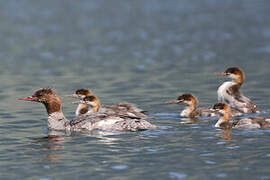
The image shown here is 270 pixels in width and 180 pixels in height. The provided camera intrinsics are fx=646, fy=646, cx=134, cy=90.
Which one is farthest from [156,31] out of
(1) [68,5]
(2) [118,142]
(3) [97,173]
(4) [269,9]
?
(3) [97,173]

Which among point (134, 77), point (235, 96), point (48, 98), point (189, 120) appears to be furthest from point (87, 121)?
point (134, 77)

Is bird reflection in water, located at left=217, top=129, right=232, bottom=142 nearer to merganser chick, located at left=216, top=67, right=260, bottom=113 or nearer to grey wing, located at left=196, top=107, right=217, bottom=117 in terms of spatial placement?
grey wing, located at left=196, top=107, right=217, bottom=117

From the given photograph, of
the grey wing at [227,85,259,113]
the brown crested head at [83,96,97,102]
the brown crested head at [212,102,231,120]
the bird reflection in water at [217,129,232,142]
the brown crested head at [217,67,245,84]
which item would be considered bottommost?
the bird reflection in water at [217,129,232,142]

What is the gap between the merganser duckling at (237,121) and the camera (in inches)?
480

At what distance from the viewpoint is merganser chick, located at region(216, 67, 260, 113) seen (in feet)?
47.8

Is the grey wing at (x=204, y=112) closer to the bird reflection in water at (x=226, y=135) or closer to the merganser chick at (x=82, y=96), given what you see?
the bird reflection in water at (x=226, y=135)

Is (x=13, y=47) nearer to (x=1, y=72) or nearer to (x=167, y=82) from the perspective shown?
(x=1, y=72)

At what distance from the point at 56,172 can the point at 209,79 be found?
11.0m

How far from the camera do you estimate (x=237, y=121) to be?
41.7ft

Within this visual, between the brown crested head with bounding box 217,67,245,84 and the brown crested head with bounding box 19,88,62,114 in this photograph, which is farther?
the brown crested head with bounding box 217,67,245,84

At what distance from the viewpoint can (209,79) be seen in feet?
65.6

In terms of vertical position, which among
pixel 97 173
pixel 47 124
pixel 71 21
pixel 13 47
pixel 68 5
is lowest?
pixel 97 173

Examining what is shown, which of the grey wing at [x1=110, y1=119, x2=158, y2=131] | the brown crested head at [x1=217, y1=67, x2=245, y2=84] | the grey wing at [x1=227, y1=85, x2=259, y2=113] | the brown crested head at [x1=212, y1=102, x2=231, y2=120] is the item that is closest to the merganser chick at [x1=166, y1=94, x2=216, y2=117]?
the grey wing at [x1=227, y1=85, x2=259, y2=113]

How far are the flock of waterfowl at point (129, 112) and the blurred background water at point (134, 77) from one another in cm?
33
